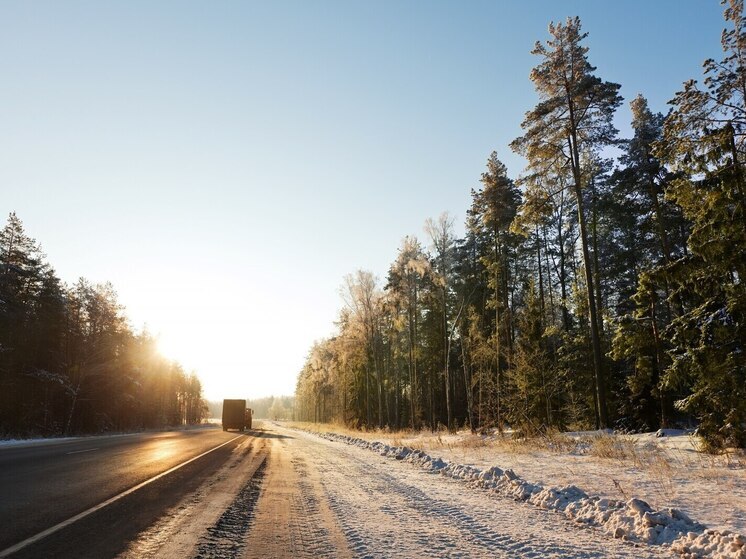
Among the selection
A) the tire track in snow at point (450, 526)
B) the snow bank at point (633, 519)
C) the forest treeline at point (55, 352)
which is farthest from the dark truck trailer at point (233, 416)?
the snow bank at point (633, 519)

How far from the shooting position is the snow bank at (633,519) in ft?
15.4

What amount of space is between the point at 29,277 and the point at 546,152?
4008 centimetres

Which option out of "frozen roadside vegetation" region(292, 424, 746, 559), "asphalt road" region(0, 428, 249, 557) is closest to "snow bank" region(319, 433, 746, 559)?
"frozen roadside vegetation" region(292, 424, 746, 559)

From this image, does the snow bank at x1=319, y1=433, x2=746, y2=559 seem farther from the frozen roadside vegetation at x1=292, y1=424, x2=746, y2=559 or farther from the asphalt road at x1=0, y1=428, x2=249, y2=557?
the asphalt road at x1=0, y1=428, x2=249, y2=557

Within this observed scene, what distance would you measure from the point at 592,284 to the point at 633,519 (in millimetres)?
13918

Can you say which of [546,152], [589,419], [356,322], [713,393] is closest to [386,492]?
[713,393]

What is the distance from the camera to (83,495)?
768 cm

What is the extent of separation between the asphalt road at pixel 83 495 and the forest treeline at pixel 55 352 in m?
25.5

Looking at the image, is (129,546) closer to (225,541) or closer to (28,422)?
(225,541)

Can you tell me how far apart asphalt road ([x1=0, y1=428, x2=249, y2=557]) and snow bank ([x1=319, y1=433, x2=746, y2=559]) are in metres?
5.64

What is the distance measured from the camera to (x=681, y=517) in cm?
560

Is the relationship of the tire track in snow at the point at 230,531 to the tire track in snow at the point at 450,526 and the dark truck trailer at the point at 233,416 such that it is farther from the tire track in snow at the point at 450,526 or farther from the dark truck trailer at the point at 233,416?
the dark truck trailer at the point at 233,416

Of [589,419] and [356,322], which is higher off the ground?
[356,322]

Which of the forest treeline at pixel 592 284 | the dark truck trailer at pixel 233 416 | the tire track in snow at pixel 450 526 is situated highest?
the forest treeline at pixel 592 284
